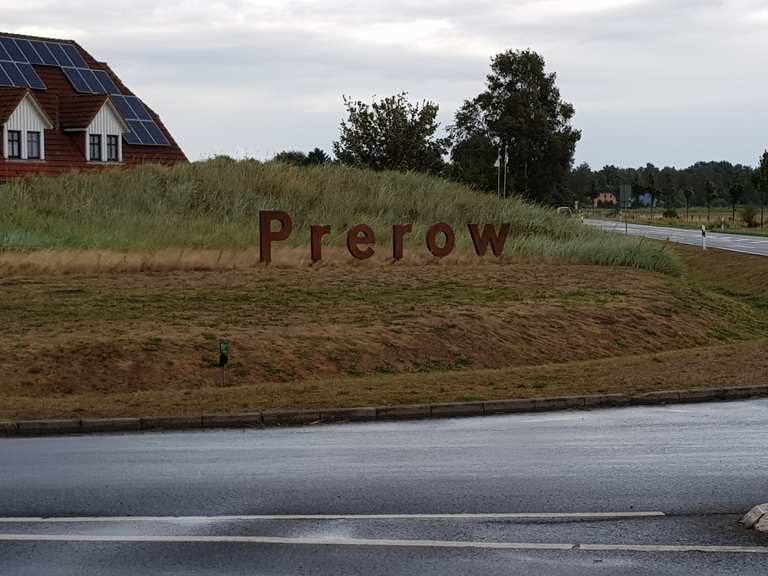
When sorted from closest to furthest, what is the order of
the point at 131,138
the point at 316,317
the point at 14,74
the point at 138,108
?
the point at 316,317
the point at 14,74
the point at 131,138
the point at 138,108

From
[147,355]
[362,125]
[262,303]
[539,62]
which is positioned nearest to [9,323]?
[147,355]

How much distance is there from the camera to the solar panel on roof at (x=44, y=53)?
5109cm

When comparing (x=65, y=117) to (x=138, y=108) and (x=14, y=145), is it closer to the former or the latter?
(x=14, y=145)

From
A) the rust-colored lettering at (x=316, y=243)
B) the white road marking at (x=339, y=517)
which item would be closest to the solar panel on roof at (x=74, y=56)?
the rust-colored lettering at (x=316, y=243)

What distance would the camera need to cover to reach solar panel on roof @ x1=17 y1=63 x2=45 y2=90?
158 ft

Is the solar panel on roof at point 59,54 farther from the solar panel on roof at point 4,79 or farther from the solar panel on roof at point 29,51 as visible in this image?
the solar panel on roof at point 4,79

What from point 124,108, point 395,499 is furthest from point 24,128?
point 395,499

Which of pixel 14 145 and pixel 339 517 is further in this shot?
pixel 14 145

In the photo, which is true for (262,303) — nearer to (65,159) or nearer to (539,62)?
(65,159)

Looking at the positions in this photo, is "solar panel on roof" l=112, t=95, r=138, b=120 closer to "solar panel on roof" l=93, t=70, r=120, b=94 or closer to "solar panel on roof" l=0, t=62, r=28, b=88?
"solar panel on roof" l=93, t=70, r=120, b=94

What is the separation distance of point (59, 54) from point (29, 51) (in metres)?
1.84

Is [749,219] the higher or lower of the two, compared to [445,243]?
higher

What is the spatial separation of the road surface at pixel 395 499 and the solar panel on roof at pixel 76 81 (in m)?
40.2

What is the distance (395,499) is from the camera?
366 inches
